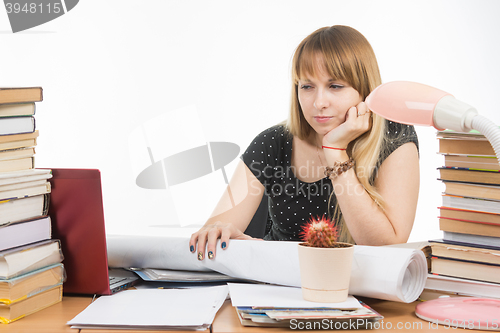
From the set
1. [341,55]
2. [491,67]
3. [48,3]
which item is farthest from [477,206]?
[48,3]

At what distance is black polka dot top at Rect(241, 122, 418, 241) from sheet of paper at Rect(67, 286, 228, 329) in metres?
0.73

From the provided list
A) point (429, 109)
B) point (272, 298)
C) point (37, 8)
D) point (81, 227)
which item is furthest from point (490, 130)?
point (37, 8)

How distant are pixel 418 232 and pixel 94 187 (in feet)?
9.34

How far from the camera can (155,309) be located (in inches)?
27.3

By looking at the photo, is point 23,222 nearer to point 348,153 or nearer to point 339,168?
point 339,168

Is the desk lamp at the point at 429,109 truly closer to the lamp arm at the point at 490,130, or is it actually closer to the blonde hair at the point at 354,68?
the lamp arm at the point at 490,130

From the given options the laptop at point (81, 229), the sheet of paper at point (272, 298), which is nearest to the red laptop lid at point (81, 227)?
the laptop at point (81, 229)

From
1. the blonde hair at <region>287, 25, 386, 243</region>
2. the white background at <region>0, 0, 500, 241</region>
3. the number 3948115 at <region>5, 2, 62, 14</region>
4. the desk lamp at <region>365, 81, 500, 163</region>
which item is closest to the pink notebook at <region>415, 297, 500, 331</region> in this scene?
the desk lamp at <region>365, 81, 500, 163</region>

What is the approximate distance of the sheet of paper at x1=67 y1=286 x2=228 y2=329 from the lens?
24.7 inches

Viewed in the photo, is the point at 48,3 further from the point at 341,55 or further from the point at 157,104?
the point at 341,55

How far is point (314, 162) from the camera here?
1.51 m

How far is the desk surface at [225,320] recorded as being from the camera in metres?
0.62

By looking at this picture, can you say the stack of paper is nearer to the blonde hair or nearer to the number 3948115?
the blonde hair

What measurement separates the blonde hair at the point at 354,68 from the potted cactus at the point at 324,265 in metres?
0.57
